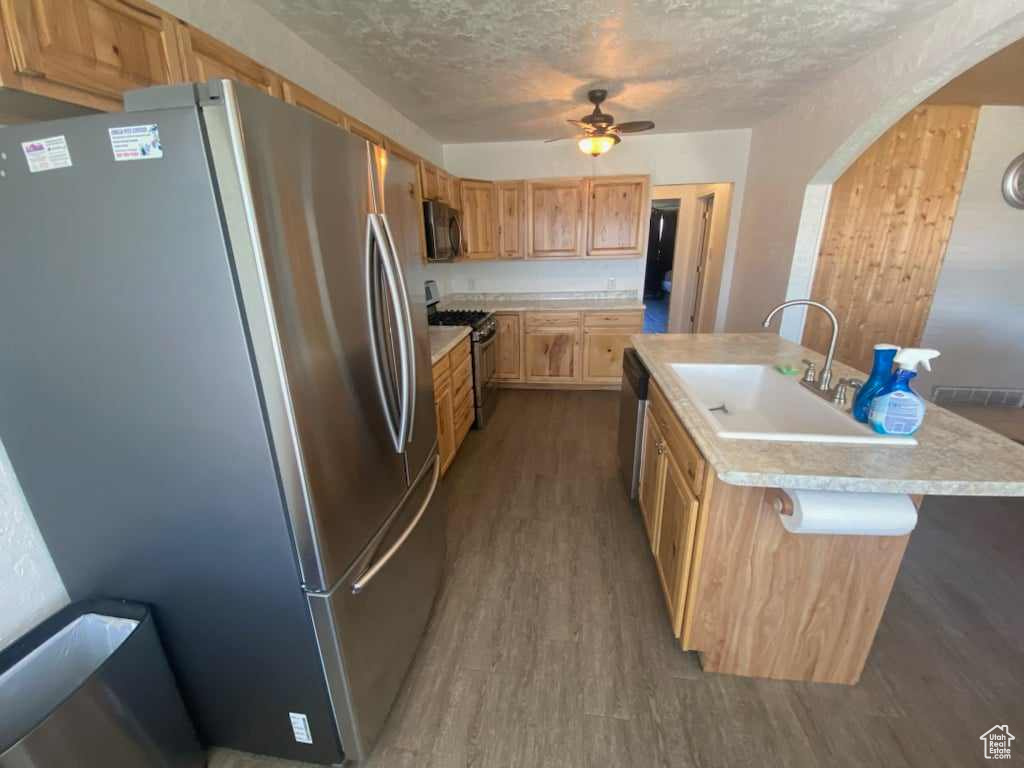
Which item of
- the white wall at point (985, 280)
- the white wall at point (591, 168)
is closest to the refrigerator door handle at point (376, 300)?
the white wall at point (591, 168)

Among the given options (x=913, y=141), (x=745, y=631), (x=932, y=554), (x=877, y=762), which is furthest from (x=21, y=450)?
(x=913, y=141)

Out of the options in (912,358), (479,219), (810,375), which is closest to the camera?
(912,358)

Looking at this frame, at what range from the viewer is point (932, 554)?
6.63ft

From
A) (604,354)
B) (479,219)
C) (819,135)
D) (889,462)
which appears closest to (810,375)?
(889,462)

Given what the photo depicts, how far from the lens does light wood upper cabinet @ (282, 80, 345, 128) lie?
1.70 metres

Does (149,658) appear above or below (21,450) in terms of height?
below

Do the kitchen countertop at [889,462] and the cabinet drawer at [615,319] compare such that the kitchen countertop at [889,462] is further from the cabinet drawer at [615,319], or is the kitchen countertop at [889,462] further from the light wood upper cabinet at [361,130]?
the cabinet drawer at [615,319]

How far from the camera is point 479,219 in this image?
163 inches

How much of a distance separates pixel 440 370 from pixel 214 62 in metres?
1.62

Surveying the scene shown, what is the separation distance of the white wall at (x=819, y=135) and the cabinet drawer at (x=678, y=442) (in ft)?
6.49

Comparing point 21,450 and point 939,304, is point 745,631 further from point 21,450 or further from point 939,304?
point 939,304

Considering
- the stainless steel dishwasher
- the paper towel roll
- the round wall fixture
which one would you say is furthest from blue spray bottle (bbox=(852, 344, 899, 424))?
the round wall fixture

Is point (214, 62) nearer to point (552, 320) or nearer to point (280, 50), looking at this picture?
point (280, 50)

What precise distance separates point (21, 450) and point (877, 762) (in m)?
2.52
